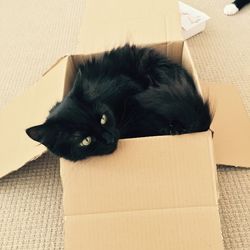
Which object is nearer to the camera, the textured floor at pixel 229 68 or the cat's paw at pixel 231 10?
the textured floor at pixel 229 68

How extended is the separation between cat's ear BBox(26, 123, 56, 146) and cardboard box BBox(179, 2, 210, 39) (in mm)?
894

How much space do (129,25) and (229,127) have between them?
439mm

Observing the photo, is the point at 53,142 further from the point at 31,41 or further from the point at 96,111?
the point at 31,41

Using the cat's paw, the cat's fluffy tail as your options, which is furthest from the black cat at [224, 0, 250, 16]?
the cat's fluffy tail

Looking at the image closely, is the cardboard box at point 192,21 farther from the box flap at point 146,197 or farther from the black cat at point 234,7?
the box flap at point 146,197

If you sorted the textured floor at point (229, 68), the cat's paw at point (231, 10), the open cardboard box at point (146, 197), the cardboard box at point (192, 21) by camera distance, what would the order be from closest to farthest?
the open cardboard box at point (146, 197) → the textured floor at point (229, 68) → the cardboard box at point (192, 21) → the cat's paw at point (231, 10)

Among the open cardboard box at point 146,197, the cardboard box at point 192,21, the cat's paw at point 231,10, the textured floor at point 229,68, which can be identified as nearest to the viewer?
the open cardboard box at point 146,197

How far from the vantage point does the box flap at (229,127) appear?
0.94 meters

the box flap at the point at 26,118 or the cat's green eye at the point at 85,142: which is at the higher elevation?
the cat's green eye at the point at 85,142

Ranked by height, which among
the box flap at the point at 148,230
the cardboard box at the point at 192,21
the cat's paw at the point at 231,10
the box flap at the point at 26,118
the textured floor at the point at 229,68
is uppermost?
the box flap at the point at 26,118

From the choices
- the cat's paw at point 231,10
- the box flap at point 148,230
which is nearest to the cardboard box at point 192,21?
the cat's paw at point 231,10

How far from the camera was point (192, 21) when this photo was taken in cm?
143

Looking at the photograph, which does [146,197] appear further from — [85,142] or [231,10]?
[231,10]

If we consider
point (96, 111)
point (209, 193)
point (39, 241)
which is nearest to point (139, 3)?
point (96, 111)
